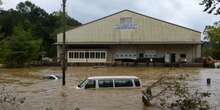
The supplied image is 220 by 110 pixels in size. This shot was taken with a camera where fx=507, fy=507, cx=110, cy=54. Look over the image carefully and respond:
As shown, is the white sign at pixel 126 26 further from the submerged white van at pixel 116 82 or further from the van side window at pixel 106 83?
the van side window at pixel 106 83

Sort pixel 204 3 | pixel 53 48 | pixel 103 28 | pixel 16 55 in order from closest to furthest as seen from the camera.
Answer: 1. pixel 204 3
2. pixel 16 55
3. pixel 103 28
4. pixel 53 48

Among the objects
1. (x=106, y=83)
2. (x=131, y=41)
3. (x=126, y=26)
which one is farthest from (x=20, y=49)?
(x=106, y=83)

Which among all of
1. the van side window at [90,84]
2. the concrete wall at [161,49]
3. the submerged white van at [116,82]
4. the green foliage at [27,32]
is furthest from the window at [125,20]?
the submerged white van at [116,82]

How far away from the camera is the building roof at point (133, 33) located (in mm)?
92250

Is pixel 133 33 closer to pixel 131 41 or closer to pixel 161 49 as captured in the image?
pixel 131 41

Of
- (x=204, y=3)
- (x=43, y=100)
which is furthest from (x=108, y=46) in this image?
(x=204, y=3)

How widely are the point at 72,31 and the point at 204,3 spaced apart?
8221cm

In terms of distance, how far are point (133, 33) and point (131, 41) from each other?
1.79 metres

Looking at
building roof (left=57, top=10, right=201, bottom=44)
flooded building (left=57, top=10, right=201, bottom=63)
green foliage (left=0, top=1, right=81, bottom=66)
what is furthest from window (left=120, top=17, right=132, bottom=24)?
green foliage (left=0, top=1, right=81, bottom=66)

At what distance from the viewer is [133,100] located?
997 inches

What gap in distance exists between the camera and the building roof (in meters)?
92.2

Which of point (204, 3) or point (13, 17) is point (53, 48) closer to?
point (13, 17)

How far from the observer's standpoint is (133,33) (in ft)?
309

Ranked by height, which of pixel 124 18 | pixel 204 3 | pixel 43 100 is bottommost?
pixel 43 100
